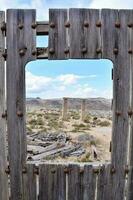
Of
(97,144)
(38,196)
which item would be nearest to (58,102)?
(97,144)

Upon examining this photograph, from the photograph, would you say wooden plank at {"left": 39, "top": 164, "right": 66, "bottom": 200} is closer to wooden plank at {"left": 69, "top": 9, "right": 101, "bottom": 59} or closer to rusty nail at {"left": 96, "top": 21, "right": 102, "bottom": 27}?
wooden plank at {"left": 69, "top": 9, "right": 101, "bottom": 59}

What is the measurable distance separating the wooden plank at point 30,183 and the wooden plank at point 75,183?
36cm

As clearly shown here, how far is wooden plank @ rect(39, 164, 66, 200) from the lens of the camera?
14.2ft

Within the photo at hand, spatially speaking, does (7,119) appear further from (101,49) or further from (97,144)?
(97,144)

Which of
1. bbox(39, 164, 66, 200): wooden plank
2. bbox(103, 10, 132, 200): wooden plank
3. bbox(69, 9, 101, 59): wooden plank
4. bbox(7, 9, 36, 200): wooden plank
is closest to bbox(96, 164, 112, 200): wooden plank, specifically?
bbox(103, 10, 132, 200): wooden plank

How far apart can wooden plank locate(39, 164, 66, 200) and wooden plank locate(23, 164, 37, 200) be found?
62 millimetres

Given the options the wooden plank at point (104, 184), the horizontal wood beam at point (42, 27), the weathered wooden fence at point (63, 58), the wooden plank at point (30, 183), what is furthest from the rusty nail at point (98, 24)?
the wooden plank at point (30, 183)

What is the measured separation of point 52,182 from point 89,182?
0.38 meters

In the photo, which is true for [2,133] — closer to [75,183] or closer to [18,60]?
[18,60]

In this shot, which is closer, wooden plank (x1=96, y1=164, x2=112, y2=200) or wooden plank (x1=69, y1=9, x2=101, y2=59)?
wooden plank (x1=69, y1=9, x2=101, y2=59)

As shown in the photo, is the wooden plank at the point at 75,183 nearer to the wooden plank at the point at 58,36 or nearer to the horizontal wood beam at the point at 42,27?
the wooden plank at the point at 58,36

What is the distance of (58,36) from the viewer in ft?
14.0

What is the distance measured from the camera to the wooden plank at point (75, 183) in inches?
171

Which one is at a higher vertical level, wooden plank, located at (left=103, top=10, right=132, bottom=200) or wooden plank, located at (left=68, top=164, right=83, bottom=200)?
wooden plank, located at (left=103, top=10, right=132, bottom=200)
